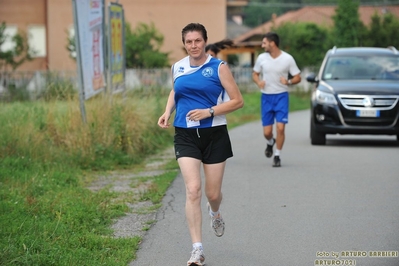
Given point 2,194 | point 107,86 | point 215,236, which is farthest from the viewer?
point 107,86

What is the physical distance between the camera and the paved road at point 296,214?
684 centimetres

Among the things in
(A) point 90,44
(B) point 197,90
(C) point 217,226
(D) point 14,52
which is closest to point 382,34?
(D) point 14,52

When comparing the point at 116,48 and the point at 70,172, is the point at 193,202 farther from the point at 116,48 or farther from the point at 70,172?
the point at 116,48

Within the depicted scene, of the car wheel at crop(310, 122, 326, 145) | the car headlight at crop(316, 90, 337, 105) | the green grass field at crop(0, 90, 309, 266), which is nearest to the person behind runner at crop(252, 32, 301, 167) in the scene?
the green grass field at crop(0, 90, 309, 266)

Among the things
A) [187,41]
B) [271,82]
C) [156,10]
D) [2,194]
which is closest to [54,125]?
[271,82]

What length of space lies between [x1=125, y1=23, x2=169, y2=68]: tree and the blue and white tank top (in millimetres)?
33339

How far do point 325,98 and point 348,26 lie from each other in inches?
1148

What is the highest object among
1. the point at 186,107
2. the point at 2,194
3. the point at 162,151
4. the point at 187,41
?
the point at 187,41

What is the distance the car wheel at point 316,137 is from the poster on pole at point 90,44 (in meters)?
3.92

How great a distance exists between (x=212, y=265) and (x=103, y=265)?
84 centimetres

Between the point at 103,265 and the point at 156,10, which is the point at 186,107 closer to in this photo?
the point at 103,265

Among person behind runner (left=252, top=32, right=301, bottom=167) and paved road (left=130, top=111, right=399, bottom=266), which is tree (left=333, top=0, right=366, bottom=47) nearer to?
paved road (left=130, top=111, right=399, bottom=266)

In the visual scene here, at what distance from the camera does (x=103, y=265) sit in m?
6.33

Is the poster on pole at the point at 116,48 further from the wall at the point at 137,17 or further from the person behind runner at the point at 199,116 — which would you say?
the wall at the point at 137,17
